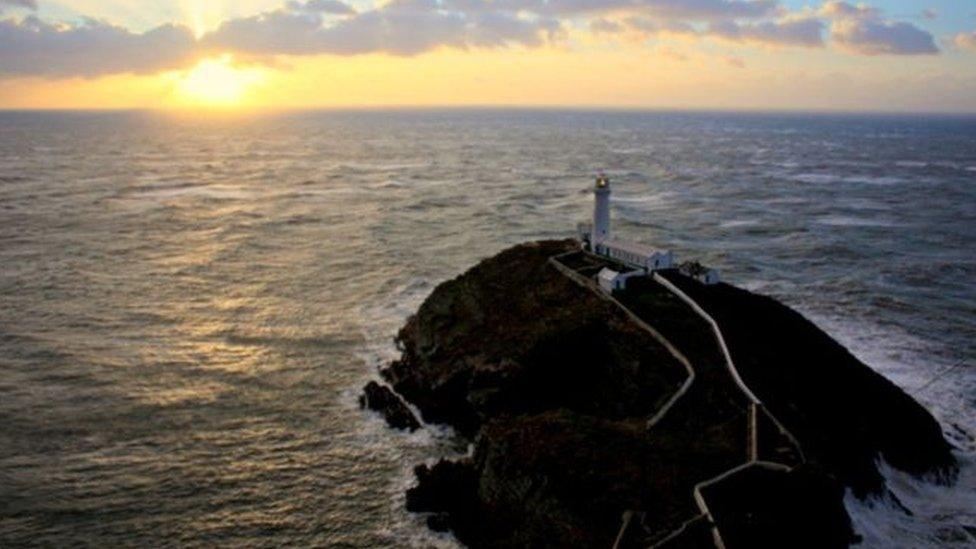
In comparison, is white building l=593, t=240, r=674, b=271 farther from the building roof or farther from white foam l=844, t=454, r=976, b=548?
white foam l=844, t=454, r=976, b=548

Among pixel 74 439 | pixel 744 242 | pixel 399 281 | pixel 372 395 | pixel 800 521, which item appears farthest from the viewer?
pixel 744 242

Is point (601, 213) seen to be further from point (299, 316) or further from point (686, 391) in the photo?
point (686, 391)

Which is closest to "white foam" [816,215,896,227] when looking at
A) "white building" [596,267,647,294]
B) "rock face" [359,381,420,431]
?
"white building" [596,267,647,294]

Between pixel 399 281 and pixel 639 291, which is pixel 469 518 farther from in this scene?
pixel 399 281

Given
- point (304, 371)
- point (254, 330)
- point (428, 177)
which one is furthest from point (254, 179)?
point (304, 371)

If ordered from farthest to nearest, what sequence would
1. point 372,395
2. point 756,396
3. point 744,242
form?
1. point 744,242
2. point 372,395
3. point 756,396
